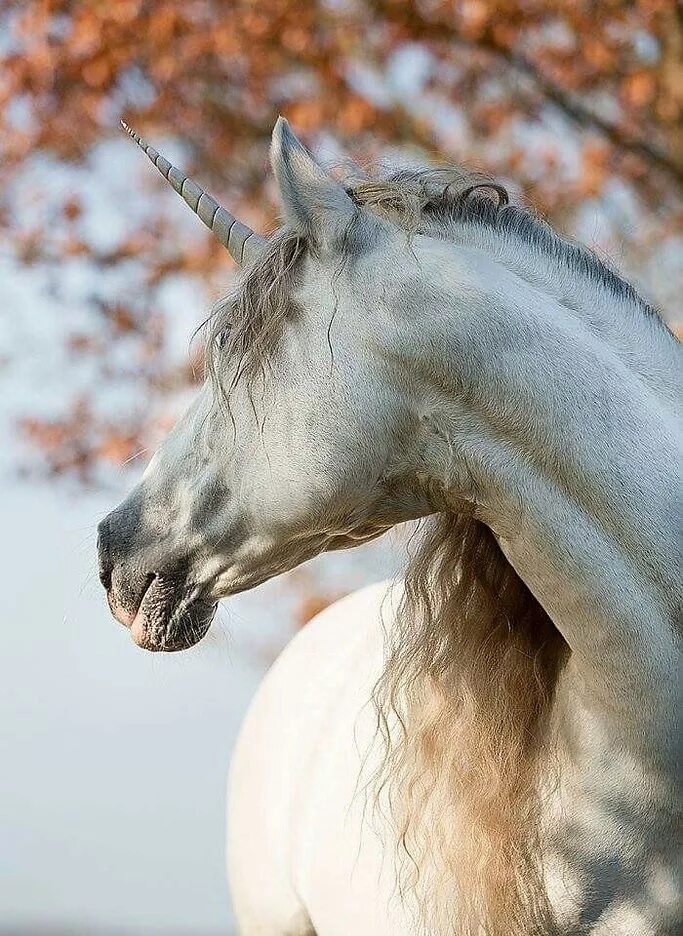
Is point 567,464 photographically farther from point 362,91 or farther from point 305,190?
point 362,91

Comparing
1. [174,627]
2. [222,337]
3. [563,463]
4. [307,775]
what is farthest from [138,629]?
[307,775]

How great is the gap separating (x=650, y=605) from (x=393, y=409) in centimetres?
43

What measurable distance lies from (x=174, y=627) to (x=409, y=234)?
0.65m

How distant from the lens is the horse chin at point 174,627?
5.89ft

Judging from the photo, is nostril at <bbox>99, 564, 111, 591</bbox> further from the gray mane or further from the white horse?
the gray mane

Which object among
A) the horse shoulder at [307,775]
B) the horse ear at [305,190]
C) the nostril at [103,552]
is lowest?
the horse shoulder at [307,775]

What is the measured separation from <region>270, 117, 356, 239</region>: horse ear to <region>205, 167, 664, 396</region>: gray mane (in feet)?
0.10

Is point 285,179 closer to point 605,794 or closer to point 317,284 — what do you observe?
point 317,284

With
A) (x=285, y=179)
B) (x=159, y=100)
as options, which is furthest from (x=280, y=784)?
(x=159, y=100)

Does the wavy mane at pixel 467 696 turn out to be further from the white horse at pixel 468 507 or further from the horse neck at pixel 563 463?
the horse neck at pixel 563 463

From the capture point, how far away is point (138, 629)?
182 cm

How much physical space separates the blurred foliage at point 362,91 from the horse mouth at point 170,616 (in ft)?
13.1

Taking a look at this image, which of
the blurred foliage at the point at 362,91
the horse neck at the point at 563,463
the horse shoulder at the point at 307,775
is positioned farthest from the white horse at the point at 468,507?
the blurred foliage at the point at 362,91

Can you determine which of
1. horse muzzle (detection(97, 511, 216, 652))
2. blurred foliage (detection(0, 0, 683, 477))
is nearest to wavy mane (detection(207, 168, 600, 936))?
horse muzzle (detection(97, 511, 216, 652))
